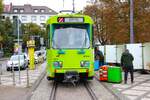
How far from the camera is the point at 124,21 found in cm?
3706

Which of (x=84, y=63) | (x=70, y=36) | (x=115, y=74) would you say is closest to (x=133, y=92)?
(x=84, y=63)

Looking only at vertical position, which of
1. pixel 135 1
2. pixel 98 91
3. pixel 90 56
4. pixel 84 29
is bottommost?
pixel 98 91

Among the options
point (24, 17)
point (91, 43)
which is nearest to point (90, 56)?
point (91, 43)

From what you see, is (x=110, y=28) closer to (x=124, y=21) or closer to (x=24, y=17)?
(x=124, y=21)

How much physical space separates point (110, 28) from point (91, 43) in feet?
62.0

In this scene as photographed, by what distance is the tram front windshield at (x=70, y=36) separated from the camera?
20438 mm

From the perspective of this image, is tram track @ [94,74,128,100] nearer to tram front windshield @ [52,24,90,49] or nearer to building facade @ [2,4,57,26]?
tram front windshield @ [52,24,90,49]

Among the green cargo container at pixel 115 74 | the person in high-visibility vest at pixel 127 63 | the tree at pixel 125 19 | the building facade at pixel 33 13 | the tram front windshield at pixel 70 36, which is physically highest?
the building facade at pixel 33 13

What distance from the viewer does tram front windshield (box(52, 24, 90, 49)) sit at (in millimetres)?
20438

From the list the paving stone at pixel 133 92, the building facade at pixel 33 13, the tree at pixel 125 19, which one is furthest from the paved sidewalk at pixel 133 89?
the building facade at pixel 33 13

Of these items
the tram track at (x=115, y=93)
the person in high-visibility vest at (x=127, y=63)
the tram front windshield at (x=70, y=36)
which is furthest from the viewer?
the person in high-visibility vest at (x=127, y=63)

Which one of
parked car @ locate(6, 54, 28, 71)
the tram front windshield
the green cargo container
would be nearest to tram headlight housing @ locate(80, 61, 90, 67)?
the tram front windshield

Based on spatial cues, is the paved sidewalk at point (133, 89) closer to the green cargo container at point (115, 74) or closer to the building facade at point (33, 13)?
the green cargo container at point (115, 74)

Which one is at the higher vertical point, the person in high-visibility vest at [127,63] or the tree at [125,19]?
the tree at [125,19]
